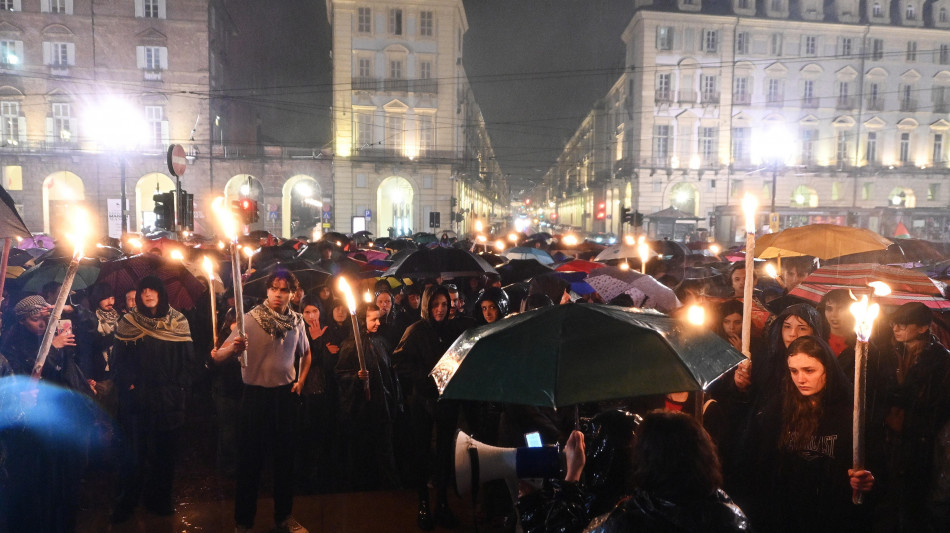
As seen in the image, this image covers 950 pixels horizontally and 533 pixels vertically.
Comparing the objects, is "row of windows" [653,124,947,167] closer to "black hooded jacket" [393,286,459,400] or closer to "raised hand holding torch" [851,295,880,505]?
"black hooded jacket" [393,286,459,400]

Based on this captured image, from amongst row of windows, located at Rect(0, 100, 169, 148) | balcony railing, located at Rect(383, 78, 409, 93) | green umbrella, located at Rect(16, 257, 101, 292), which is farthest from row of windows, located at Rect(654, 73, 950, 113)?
green umbrella, located at Rect(16, 257, 101, 292)

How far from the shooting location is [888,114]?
49.2 m

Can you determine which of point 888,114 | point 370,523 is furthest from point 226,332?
point 888,114

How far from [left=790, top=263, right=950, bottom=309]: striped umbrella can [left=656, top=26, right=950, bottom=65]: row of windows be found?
145 feet

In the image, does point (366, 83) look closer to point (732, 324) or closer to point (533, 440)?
point (732, 324)

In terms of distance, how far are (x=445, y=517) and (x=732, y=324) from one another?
282cm

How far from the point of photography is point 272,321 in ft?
15.9

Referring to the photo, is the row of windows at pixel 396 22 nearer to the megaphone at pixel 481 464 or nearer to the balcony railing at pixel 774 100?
the balcony railing at pixel 774 100

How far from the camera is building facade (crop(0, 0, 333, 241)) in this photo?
136 feet

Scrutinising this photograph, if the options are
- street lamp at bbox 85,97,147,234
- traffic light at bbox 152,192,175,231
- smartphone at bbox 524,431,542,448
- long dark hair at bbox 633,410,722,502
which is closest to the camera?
long dark hair at bbox 633,410,722,502

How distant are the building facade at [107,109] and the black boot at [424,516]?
4066cm

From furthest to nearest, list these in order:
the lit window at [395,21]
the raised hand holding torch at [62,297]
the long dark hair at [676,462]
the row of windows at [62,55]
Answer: the lit window at [395,21] < the row of windows at [62,55] < the raised hand holding torch at [62,297] < the long dark hair at [676,462]

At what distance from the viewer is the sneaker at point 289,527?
487cm

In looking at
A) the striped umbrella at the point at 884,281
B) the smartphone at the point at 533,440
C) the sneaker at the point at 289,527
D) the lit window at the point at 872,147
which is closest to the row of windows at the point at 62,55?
the sneaker at the point at 289,527
